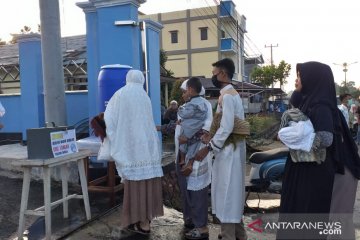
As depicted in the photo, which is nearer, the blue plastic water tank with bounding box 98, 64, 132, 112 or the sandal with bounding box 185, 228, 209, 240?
the sandal with bounding box 185, 228, 209, 240

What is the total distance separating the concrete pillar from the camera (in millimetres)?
5094

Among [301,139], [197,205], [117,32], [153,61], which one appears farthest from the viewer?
[153,61]

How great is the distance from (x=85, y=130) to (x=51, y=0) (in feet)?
9.93

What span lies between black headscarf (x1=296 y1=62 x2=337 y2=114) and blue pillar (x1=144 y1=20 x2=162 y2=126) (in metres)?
4.27

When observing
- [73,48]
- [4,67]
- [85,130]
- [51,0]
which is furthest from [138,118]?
[4,67]

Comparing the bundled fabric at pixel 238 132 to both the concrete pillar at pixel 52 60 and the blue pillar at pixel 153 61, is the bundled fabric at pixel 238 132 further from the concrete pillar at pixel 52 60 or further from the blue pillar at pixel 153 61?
the blue pillar at pixel 153 61

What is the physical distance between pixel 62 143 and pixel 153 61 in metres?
3.52

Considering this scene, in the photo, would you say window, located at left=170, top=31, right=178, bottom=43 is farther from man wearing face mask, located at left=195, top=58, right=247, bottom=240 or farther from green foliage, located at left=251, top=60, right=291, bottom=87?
man wearing face mask, located at left=195, top=58, right=247, bottom=240

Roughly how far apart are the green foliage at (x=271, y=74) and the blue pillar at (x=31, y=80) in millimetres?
28440

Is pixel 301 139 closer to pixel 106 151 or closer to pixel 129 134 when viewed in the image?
pixel 129 134

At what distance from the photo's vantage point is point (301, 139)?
9.18ft

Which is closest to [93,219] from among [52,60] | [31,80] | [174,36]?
[52,60]

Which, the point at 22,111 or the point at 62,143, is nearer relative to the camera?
the point at 62,143

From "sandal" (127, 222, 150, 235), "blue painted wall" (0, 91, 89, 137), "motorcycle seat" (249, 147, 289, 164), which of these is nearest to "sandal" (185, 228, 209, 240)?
"sandal" (127, 222, 150, 235)
